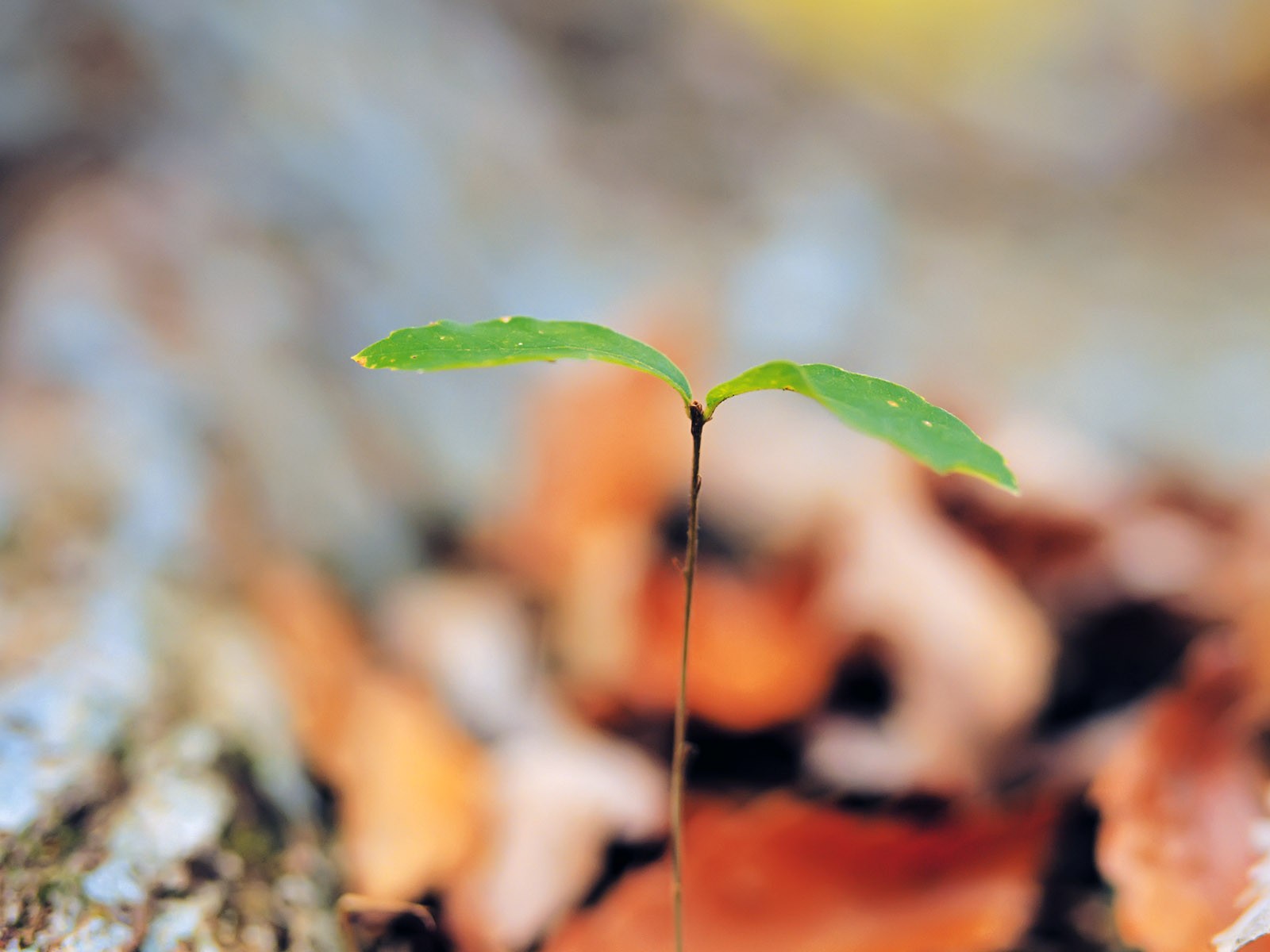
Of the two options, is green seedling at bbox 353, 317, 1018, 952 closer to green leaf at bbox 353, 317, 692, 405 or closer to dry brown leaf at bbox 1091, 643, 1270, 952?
green leaf at bbox 353, 317, 692, 405

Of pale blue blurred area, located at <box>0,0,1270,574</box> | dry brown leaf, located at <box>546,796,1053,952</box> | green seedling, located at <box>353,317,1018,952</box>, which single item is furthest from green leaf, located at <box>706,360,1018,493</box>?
pale blue blurred area, located at <box>0,0,1270,574</box>

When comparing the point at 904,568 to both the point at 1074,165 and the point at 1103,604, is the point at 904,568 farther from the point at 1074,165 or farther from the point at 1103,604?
the point at 1074,165

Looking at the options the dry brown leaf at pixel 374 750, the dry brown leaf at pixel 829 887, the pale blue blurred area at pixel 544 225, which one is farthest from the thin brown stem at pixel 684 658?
the pale blue blurred area at pixel 544 225

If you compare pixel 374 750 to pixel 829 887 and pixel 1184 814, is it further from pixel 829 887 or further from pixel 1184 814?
pixel 1184 814

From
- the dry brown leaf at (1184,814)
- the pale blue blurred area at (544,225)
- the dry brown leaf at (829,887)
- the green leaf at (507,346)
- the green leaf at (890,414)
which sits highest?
the pale blue blurred area at (544,225)

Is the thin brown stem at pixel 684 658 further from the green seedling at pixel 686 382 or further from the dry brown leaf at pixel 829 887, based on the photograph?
the dry brown leaf at pixel 829 887

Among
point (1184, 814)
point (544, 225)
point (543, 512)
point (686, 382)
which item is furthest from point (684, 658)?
point (544, 225)
